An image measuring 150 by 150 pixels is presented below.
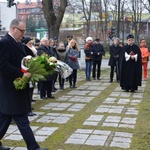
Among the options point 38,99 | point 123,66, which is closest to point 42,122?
point 38,99

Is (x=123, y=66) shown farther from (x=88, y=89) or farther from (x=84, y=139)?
(x=84, y=139)

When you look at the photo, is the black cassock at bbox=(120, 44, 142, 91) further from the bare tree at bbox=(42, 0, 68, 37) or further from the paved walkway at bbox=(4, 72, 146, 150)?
the bare tree at bbox=(42, 0, 68, 37)

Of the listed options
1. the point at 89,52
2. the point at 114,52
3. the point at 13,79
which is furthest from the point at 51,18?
the point at 13,79

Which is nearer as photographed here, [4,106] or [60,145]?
[4,106]

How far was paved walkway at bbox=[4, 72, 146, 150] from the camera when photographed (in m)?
6.32

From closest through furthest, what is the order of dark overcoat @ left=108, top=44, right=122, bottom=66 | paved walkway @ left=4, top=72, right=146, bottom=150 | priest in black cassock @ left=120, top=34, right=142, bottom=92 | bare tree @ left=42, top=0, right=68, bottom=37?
paved walkway @ left=4, top=72, right=146, bottom=150, priest in black cassock @ left=120, top=34, right=142, bottom=92, dark overcoat @ left=108, top=44, right=122, bottom=66, bare tree @ left=42, top=0, right=68, bottom=37

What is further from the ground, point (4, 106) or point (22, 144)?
point (4, 106)

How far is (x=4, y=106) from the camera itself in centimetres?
531

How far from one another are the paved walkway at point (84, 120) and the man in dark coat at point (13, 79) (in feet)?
2.69

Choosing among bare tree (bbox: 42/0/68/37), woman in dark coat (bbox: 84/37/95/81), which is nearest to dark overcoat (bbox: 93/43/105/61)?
woman in dark coat (bbox: 84/37/95/81)

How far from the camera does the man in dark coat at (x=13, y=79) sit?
518 centimetres

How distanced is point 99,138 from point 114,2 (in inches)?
1475

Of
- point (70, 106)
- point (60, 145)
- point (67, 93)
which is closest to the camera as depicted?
point (60, 145)

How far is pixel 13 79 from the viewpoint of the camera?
5.23 meters
